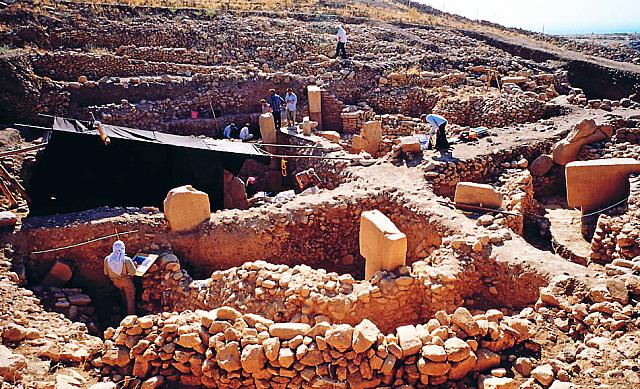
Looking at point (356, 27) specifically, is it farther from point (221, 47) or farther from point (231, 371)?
point (231, 371)

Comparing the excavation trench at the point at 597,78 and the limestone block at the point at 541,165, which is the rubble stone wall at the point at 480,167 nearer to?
the limestone block at the point at 541,165

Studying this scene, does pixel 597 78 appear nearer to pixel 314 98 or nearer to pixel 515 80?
pixel 515 80

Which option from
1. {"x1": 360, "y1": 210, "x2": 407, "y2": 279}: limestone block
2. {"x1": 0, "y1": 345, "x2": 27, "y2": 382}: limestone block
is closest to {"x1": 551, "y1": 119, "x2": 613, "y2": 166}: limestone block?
{"x1": 360, "y1": 210, "x2": 407, "y2": 279}: limestone block

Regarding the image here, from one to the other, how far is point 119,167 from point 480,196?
21.4ft

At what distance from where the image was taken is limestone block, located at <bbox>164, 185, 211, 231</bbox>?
25.4ft

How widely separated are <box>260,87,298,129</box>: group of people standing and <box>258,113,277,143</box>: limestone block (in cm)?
49

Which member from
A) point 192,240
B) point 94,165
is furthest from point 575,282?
point 94,165

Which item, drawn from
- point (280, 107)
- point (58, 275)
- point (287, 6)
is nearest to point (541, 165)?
point (280, 107)

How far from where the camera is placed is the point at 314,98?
1478 cm

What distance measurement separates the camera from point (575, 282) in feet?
18.1

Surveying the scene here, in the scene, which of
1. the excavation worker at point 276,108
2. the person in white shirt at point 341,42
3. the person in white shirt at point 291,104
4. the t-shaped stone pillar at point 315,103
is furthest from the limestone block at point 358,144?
the person in white shirt at point 341,42

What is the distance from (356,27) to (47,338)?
20216mm

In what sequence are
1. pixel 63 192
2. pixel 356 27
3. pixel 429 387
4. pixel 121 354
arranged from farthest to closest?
1. pixel 356 27
2. pixel 63 192
3. pixel 121 354
4. pixel 429 387

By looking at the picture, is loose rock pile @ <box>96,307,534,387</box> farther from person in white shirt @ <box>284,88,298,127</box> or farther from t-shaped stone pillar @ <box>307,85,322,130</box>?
t-shaped stone pillar @ <box>307,85,322,130</box>
